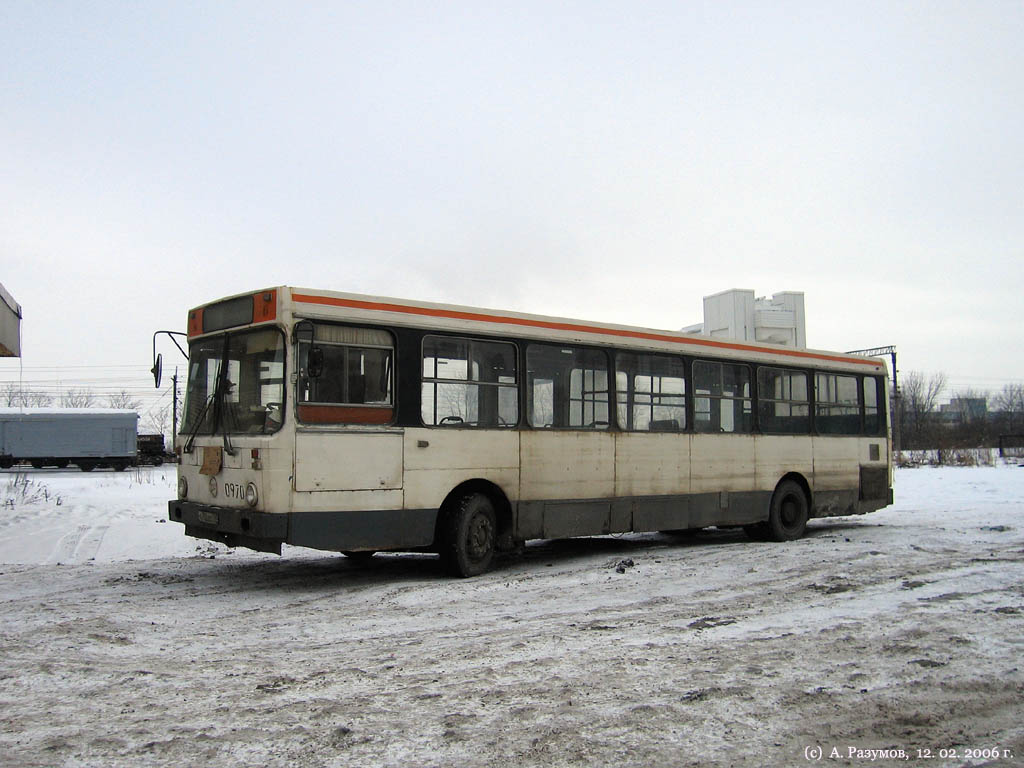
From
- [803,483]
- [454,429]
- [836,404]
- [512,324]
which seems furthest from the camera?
[836,404]

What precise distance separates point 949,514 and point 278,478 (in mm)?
14159

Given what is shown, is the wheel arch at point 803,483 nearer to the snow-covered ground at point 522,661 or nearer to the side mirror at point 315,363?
the snow-covered ground at point 522,661

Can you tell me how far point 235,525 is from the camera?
27.6 feet

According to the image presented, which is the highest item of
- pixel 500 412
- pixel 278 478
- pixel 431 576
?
pixel 500 412

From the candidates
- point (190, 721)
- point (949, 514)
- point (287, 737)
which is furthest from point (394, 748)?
point (949, 514)

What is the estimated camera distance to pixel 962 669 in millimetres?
5453

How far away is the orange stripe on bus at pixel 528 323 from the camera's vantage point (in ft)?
28.8

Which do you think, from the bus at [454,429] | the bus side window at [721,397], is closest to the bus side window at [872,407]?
the bus at [454,429]

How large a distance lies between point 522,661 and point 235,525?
12.6 ft

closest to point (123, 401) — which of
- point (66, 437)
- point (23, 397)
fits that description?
point (23, 397)

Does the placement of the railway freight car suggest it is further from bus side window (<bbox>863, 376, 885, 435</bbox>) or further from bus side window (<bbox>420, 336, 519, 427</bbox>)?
bus side window (<bbox>420, 336, 519, 427</bbox>)

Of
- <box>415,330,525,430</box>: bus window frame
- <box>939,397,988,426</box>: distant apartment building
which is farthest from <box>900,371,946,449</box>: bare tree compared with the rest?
<box>415,330,525,430</box>: bus window frame

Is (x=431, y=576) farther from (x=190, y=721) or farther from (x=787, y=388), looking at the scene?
(x=787, y=388)

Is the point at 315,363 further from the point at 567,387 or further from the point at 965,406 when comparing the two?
the point at 965,406
